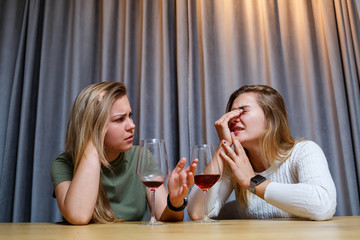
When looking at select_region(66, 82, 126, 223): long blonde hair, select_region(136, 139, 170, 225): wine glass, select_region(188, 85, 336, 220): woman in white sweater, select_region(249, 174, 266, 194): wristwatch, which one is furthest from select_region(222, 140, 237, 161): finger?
select_region(66, 82, 126, 223): long blonde hair

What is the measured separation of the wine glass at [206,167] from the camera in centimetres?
89

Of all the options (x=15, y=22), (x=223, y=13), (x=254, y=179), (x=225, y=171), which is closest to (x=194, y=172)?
(x=254, y=179)

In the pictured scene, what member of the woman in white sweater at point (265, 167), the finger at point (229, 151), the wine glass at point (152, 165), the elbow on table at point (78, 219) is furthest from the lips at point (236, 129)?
the elbow on table at point (78, 219)

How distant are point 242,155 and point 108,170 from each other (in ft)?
1.88

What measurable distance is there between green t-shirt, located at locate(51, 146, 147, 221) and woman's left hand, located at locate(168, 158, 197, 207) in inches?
13.5

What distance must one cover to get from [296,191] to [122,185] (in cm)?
70

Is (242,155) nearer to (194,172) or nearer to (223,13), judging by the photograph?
(194,172)

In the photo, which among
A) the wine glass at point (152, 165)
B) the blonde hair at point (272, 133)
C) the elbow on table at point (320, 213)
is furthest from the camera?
the blonde hair at point (272, 133)

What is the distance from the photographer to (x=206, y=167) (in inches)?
35.4

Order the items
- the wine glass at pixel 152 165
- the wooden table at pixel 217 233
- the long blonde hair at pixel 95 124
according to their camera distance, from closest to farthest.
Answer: the wooden table at pixel 217 233, the wine glass at pixel 152 165, the long blonde hair at pixel 95 124

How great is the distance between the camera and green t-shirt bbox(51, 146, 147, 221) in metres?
1.27

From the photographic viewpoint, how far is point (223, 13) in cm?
196

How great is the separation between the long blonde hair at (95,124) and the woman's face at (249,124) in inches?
19.9

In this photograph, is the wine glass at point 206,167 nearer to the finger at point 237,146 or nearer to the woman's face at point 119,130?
the finger at point 237,146
